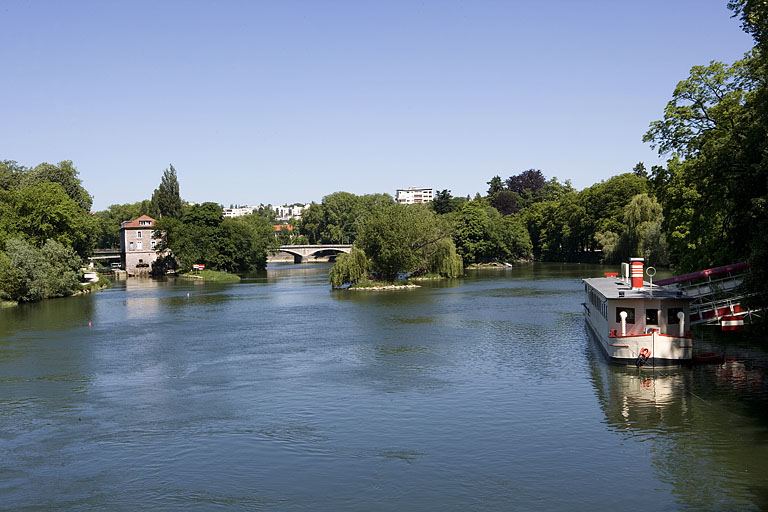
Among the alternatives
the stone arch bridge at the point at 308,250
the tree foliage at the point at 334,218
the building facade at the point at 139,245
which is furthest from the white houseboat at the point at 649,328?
the tree foliage at the point at 334,218

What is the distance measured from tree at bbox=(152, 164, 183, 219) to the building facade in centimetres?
493

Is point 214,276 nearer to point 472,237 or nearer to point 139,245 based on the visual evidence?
point 139,245

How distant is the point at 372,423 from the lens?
86.1ft

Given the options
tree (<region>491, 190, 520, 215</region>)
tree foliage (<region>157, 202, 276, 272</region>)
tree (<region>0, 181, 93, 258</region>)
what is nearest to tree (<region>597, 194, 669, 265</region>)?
tree foliage (<region>157, 202, 276, 272</region>)

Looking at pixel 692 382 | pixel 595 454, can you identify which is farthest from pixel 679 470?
pixel 692 382

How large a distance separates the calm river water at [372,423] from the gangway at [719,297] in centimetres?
209

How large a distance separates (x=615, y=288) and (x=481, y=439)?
54.2 feet

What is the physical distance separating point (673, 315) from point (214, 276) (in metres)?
84.6

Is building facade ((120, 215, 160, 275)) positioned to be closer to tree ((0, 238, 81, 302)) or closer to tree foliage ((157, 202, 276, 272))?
tree foliage ((157, 202, 276, 272))

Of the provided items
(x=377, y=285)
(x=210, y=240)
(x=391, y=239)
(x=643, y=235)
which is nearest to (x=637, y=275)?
(x=377, y=285)

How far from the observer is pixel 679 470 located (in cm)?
2089

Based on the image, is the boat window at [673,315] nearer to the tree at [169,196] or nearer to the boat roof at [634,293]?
the boat roof at [634,293]

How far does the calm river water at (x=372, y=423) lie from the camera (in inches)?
784

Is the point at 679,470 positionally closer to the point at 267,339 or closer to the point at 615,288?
the point at 615,288
